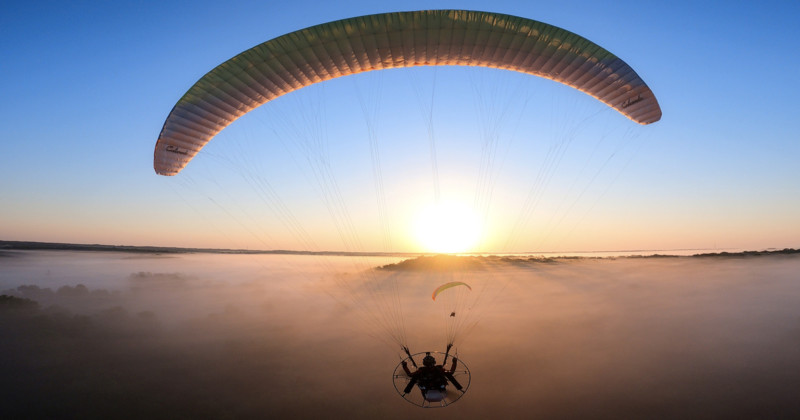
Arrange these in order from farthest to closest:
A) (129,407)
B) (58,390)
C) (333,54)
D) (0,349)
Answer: (0,349) → (58,390) → (129,407) → (333,54)

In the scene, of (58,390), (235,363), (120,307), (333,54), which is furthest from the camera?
(120,307)

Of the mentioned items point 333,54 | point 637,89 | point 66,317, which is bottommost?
point 66,317

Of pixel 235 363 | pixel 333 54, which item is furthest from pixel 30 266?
pixel 333 54

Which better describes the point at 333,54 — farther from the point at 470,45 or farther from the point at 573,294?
the point at 573,294

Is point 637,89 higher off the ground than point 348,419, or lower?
higher

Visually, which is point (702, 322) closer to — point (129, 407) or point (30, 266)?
point (129, 407)

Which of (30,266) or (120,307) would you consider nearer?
(120,307)

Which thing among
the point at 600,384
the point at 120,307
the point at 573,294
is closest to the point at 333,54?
the point at 573,294
